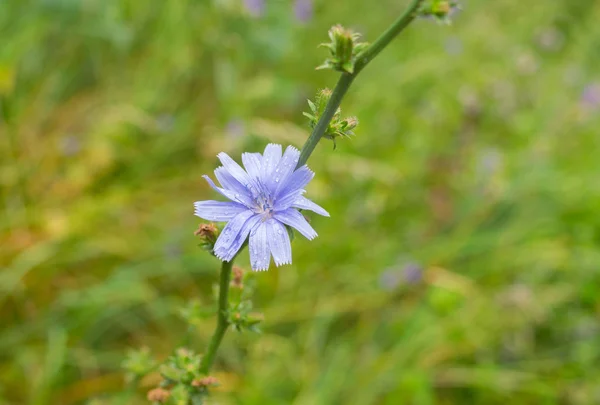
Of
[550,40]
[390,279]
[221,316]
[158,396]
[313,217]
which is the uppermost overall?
[550,40]

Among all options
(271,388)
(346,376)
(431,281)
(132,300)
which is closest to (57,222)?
(132,300)

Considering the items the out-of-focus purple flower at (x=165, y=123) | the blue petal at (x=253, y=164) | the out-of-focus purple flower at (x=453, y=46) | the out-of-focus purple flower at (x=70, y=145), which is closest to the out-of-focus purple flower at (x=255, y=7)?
the out-of-focus purple flower at (x=165, y=123)

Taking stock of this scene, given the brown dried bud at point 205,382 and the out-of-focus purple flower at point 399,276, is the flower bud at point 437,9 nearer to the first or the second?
the brown dried bud at point 205,382

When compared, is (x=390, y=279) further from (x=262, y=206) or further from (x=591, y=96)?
(x=591, y=96)

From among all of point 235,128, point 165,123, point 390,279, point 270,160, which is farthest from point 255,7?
point 270,160

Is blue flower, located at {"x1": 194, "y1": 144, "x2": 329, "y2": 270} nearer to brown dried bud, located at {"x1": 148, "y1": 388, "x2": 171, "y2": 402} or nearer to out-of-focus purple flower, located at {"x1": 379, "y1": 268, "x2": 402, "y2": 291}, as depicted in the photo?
brown dried bud, located at {"x1": 148, "y1": 388, "x2": 171, "y2": 402}

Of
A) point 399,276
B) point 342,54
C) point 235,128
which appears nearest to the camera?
point 342,54

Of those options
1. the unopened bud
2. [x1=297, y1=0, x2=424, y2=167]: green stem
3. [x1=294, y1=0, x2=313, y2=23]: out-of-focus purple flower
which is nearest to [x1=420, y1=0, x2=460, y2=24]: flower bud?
[x1=297, y1=0, x2=424, y2=167]: green stem
